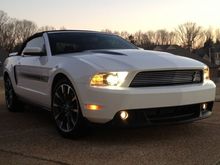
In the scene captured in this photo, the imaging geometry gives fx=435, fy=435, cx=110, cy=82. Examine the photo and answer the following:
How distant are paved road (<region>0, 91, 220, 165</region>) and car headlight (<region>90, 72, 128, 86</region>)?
0.63 metres

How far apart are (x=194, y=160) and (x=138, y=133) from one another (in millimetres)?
1429

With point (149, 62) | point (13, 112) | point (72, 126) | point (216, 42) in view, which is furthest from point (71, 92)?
point (216, 42)

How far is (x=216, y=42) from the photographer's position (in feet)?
451

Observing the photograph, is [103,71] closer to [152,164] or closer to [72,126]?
[72,126]

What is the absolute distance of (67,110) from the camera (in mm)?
5535

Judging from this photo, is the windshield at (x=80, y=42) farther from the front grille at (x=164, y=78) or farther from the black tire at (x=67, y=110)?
the front grille at (x=164, y=78)

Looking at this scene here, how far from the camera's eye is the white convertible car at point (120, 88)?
4949 millimetres

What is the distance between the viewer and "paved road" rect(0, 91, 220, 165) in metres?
4.46

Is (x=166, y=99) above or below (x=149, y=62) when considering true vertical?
below

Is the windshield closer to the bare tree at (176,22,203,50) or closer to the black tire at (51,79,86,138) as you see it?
the black tire at (51,79,86,138)

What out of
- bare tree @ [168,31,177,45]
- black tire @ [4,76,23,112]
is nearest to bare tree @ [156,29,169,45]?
bare tree @ [168,31,177,45]

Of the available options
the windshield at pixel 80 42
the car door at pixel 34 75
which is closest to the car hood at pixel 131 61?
the windshield at pixel 80 42

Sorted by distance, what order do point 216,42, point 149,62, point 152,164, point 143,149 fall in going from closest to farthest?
point 152,164 → point 143,149 → point 149,62 → point 216,42

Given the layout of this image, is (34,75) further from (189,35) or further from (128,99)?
(189,35)
